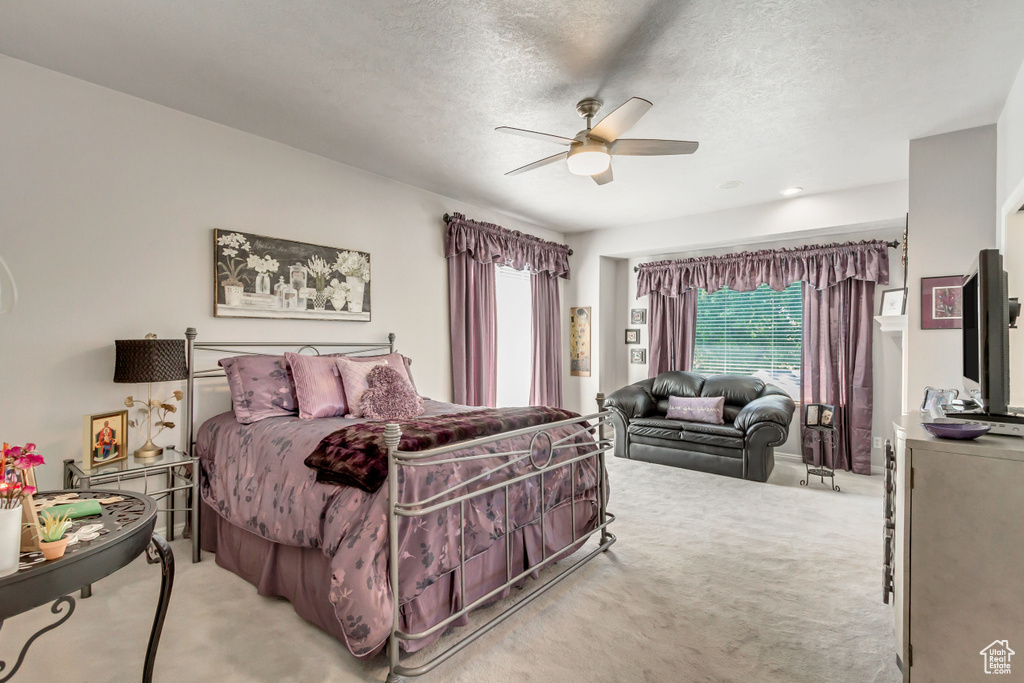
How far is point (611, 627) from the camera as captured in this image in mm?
2137

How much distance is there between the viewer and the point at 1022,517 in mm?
1456

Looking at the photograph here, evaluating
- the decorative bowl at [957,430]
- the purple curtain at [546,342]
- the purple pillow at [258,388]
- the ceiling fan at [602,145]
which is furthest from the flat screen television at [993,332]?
the purple curtain at [546,342]

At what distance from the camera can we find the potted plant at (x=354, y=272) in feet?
12.9

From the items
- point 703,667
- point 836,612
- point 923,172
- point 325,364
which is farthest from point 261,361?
point 923,172

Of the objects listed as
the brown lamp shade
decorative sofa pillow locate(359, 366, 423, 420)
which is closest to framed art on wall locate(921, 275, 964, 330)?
decorative sofa pillow locate(359, 366, 423, 420)

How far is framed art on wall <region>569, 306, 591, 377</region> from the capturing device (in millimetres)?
6293

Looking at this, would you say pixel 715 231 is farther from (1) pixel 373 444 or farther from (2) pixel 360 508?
(2) pixel 360 508

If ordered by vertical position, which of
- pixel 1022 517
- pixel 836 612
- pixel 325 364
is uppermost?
pixel 325 364

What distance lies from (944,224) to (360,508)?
13.1 feet

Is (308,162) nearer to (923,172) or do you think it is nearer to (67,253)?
(67,253)

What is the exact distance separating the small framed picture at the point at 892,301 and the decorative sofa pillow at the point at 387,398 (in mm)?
4212

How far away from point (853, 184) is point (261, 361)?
501cm

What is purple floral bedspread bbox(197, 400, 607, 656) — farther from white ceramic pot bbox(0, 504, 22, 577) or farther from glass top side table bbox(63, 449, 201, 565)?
white ceramic pot bbox(0, 504, 22, 577)

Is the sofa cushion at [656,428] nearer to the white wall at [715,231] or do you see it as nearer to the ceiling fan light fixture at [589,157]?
the white wall at [715,231]
